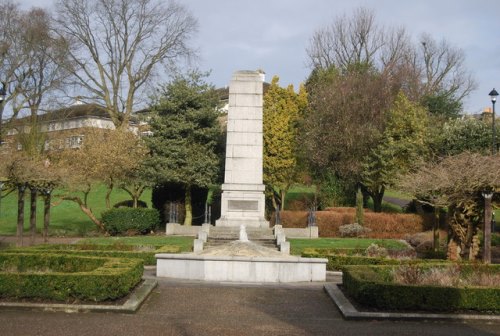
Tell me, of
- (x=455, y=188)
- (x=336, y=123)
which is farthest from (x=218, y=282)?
(x=336, y=123)

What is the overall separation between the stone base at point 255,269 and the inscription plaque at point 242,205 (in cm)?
1064

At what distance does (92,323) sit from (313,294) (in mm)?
5618

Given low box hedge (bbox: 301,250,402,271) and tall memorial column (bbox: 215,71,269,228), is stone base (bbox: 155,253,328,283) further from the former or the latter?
tall memorial column (bbox: 215,71,269,228)

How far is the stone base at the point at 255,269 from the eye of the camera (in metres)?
16.3

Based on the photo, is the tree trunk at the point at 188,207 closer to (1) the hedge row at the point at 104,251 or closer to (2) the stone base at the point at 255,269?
(1) the hedge row at the point at 104,251

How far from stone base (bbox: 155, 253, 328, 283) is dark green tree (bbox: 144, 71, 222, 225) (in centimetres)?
1676

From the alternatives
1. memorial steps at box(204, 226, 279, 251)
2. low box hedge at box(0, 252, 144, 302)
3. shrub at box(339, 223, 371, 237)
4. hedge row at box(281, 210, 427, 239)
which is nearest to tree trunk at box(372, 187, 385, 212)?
hedge row at box(281, 210, 427, 239)

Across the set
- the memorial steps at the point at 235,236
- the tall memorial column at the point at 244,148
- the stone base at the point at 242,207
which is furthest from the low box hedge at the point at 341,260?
the tall memorial column at the point at 244,148

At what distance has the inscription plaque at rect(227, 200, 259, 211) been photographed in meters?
27.4

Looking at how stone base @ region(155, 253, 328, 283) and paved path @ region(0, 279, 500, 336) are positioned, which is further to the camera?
stone base @ region(155, 253, 328, 283)

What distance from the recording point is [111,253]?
19281 mm

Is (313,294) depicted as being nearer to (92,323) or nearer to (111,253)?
(92,323)

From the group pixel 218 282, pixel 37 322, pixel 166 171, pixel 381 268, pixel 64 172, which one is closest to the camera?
pixel 37 322

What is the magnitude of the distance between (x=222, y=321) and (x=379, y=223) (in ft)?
69.6
